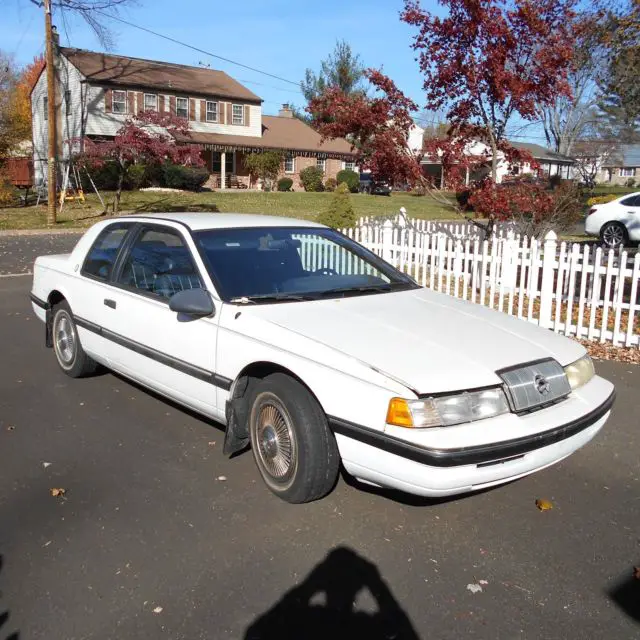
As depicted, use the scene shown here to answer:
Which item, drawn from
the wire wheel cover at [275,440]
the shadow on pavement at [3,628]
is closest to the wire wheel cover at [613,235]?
the wire wheel cover at [275,440]

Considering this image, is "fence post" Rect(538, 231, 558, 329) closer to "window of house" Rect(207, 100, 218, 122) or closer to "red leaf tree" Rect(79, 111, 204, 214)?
"red leaf tree" Rect(79, 111, 204, 214)

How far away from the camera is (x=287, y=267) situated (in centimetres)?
462

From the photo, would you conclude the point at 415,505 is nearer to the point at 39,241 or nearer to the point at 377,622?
the point at 377,622

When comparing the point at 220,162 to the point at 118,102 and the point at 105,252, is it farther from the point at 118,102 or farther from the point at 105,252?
the point at 105,252

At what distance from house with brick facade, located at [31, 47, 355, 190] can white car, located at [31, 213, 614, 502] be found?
26430 millimetres

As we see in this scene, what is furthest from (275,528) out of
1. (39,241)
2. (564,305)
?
(39,241)

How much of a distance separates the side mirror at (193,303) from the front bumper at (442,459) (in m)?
1.14

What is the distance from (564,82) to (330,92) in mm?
3494

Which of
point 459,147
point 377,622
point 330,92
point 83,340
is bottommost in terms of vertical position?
point 377,622

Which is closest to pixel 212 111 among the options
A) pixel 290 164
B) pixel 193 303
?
pixel 290 164

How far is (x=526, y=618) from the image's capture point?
283cm

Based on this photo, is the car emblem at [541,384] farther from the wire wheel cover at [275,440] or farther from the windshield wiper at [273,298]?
the windshield wiper at [273,298]

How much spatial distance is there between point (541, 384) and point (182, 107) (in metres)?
36.5

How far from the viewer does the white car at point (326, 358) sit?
3.22 m
